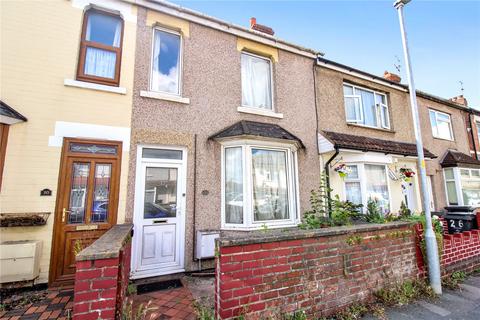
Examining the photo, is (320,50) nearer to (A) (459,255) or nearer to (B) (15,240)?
(A) (459,255)

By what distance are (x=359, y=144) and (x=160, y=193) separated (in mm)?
6244

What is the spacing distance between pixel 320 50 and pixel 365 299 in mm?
7536

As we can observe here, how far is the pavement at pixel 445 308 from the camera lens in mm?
3445

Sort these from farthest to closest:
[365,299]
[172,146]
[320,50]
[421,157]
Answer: [320,50], [172,146], [421,157], [365,299]

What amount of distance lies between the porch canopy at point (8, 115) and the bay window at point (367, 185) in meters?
8.46

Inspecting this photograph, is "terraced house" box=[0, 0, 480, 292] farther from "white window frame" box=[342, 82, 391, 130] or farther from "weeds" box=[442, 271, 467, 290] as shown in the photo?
"weeds" box=[442, 271, 467, 290]

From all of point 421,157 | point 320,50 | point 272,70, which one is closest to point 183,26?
point 272,70

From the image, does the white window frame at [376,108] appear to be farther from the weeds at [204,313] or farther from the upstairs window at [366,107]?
the weeds at [204,313]

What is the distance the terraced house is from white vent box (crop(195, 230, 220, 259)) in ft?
0.10

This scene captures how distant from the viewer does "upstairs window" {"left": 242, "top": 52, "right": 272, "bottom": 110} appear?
690 cm

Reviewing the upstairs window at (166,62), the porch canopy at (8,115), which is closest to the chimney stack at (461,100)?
the upstairs window at (166,62)

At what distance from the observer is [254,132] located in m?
5.84

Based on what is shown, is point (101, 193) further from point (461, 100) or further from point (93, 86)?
point (461, 100)

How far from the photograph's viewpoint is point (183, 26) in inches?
242
